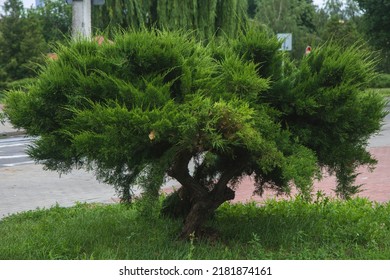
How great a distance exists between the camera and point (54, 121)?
4609mm

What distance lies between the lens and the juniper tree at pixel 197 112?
400cm

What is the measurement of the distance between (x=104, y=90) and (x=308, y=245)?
72.0 inches

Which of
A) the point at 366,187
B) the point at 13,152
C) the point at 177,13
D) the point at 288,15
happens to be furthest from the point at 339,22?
the point at 366,187

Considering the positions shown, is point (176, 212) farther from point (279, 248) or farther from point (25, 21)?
point (25, 21)

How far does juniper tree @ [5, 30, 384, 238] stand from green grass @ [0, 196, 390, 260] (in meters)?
0.33

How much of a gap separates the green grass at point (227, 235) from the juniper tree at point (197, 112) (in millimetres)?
327

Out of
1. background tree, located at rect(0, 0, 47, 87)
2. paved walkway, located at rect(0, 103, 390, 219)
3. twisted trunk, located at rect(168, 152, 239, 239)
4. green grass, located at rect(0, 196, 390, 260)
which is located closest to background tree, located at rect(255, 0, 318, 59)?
background tree, located at rect(0, 0, 47, 87)

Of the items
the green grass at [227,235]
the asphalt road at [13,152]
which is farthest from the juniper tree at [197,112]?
the asphalt road at [13,152]

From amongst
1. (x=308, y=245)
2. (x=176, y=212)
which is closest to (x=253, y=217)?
(x=176, y=212)

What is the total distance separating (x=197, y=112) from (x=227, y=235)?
1.43 metres

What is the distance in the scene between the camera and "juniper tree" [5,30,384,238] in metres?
4.00

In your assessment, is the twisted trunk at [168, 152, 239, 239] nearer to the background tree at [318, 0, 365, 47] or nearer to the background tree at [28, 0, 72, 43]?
the background tree at [318, 0, 365, 47]

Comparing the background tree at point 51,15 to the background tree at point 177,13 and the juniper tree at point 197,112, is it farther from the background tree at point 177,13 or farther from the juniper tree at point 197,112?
the juniper tree at point 197,112

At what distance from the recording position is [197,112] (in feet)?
13.0
